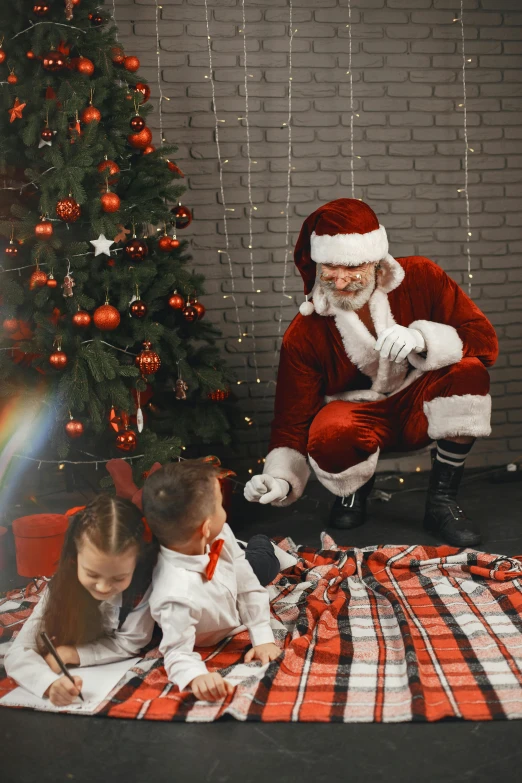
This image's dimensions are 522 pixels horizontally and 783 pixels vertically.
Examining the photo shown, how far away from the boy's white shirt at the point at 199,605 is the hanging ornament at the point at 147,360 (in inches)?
32.2

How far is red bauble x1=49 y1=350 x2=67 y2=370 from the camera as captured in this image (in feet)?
8.39

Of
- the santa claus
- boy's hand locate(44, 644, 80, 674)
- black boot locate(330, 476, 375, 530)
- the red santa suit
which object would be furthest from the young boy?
black boot locate(330, 476, 375, 530)

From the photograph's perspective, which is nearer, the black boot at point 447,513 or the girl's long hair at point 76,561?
the girl's long hair at point 76,561

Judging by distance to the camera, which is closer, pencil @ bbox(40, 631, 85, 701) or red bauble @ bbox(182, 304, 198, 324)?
pencil @ bbox(40, 631, 85, 701)

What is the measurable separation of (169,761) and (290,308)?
246 centimetres

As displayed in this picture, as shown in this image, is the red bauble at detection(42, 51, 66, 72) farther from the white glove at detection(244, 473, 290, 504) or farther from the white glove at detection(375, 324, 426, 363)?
the white glove at detection(244, 473, 290, 504)

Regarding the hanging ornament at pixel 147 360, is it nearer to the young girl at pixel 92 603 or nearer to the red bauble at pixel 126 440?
the red bauble at pixel 126 440

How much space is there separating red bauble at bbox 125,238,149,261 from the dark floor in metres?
1.50

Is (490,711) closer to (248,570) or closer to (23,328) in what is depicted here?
(248,570)

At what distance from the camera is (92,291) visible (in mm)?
2691

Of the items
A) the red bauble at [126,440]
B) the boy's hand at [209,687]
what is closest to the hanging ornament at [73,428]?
the red bauble at [126,440]

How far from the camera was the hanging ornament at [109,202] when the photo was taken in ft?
8.46

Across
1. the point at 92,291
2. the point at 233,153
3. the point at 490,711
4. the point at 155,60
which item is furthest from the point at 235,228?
the point at 490,711

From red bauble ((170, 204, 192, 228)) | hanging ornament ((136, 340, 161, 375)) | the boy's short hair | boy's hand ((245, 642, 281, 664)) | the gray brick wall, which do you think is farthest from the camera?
the gray brick wall
